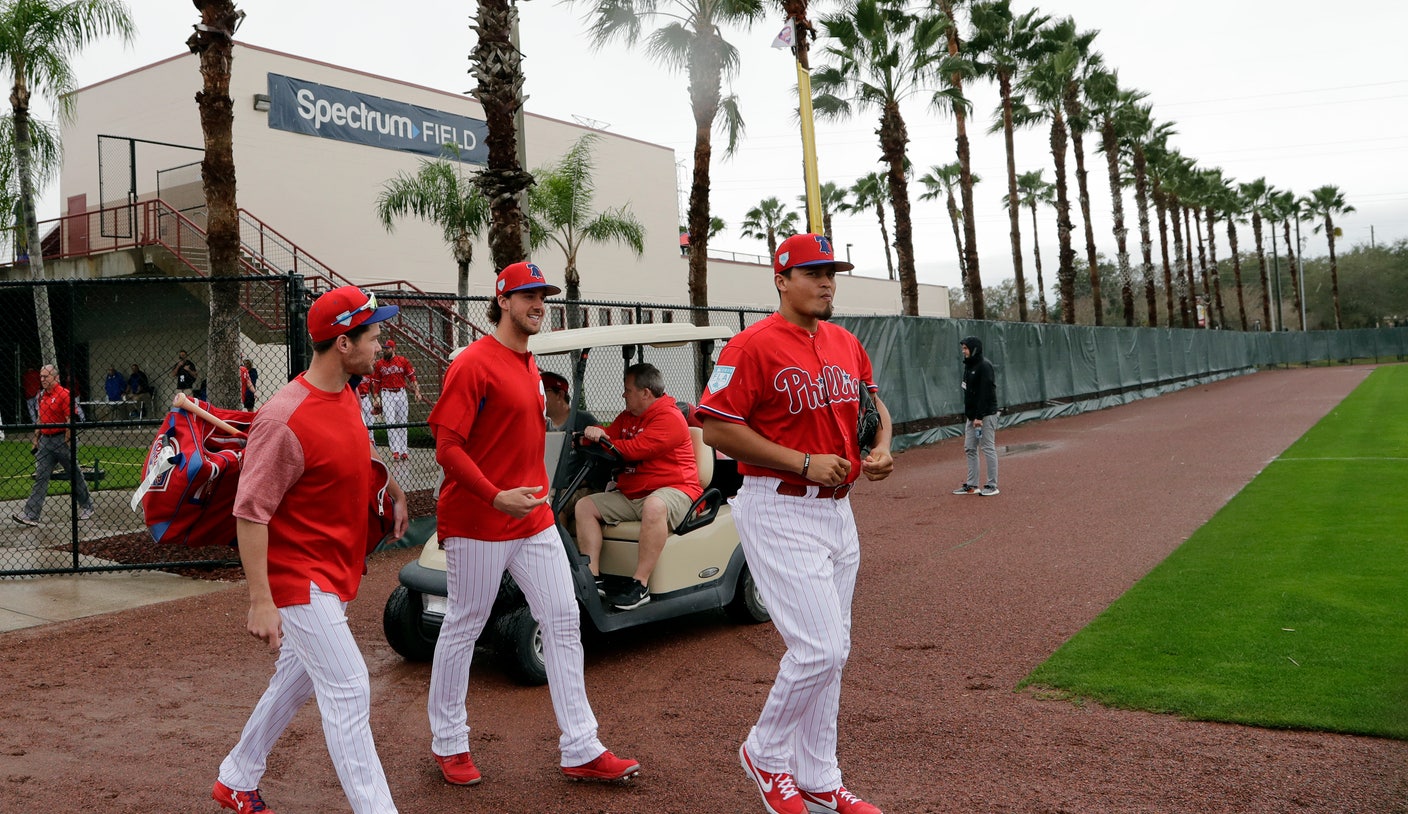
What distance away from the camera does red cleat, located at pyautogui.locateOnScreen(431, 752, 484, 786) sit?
13.8 feet

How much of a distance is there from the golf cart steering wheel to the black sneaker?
2.47 ft

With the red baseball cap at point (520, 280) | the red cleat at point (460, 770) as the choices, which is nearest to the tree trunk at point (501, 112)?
the red baseball cap at point (520, 280)

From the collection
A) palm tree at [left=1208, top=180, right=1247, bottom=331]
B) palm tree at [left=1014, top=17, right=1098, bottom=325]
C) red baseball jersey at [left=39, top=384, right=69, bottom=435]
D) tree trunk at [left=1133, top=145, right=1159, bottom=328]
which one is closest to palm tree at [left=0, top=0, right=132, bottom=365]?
red baseball jersey at [left=39, top=384, right=69, bottom=435]

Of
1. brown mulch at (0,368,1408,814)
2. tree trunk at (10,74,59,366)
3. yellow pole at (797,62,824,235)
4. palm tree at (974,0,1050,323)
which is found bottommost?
brown mulch at (0,368,1408,814)

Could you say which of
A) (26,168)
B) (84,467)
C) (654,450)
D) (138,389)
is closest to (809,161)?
(654,450)

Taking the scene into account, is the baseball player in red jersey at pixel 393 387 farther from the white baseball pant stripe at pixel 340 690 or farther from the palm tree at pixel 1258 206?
the palm tree at pixel 1258 206

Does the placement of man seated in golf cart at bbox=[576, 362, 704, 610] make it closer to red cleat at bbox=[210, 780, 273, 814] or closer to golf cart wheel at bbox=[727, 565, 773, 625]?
golf cart wheel at bbox=[727, 565, 773, 625]

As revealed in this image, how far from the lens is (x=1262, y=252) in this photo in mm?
79125

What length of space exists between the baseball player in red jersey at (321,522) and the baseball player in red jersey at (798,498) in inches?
47.7

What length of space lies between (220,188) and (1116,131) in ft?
142

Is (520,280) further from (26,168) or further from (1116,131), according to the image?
(1116,131)

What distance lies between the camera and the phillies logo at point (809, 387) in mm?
3602

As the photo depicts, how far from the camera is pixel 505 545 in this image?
4.15 meters

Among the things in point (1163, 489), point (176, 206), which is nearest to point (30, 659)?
point (1163, 489)
